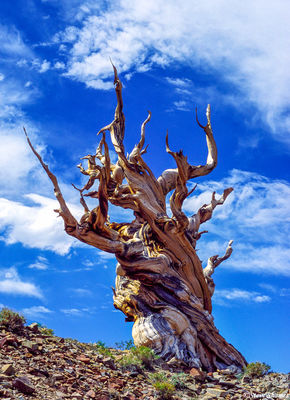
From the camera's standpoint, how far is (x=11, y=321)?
625 centimetres

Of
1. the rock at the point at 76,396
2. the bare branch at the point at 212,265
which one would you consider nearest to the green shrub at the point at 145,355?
the rock at the point at 76,396

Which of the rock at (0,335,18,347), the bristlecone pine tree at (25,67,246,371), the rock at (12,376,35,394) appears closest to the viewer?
the rock at (12,376,35,394)

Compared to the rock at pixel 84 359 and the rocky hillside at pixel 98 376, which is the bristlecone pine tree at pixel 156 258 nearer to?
the rocky hillside at pixel 98 376

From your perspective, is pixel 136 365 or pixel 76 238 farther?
pixel 76 238

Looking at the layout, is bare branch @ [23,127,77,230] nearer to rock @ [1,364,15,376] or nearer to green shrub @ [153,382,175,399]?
green shrub @ [153,382,175,399]

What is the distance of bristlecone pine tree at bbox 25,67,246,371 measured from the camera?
8.04 meters

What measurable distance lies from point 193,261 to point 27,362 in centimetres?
492

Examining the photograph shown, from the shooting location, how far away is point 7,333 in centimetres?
595

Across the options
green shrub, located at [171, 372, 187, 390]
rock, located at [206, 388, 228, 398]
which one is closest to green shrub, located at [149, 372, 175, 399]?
green shrub, located at [171, 372, 187, 390]

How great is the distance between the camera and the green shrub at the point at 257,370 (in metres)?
7.42

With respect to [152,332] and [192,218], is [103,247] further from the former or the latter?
[192,218]

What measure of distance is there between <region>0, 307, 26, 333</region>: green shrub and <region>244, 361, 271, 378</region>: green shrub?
3.82 metres

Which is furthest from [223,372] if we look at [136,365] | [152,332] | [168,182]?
[168,182]

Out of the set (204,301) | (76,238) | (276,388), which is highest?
(204,301)
